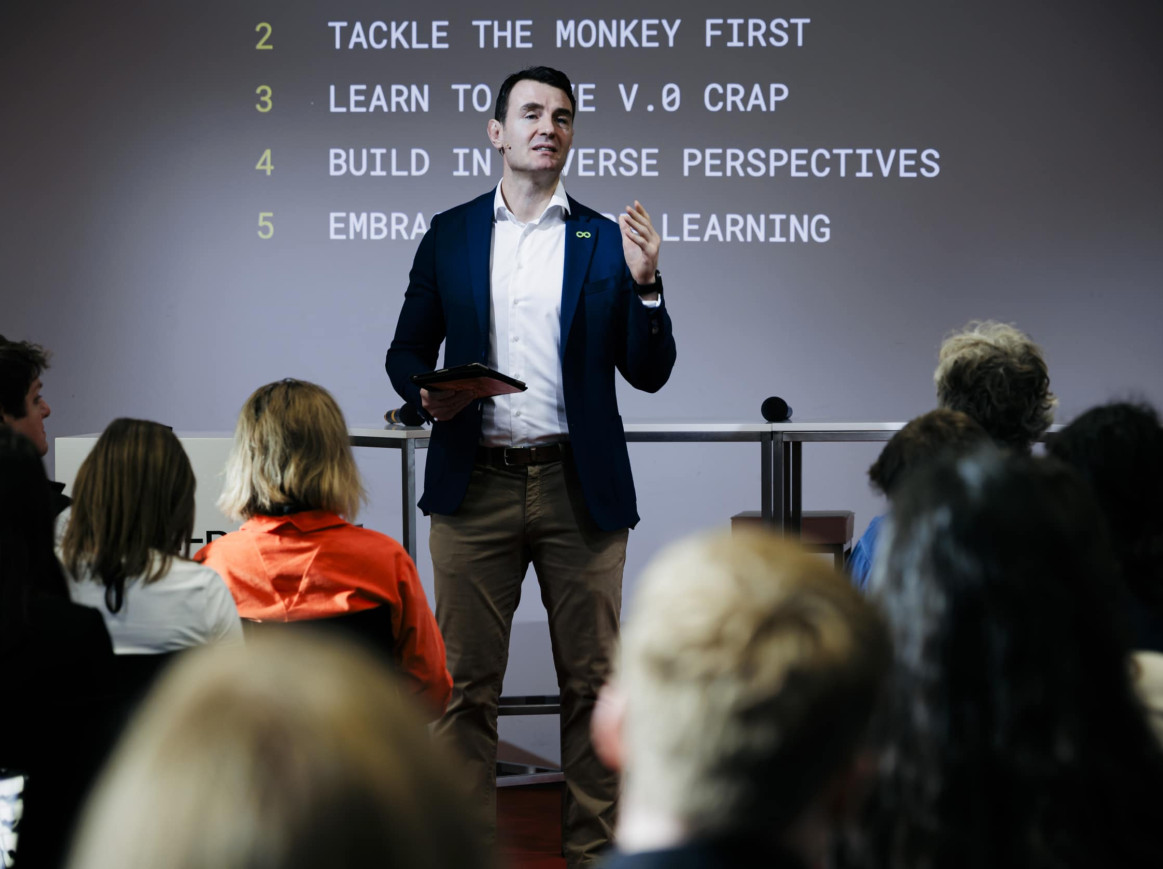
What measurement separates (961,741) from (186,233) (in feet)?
15.2

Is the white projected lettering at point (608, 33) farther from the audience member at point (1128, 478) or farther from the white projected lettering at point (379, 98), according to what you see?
the audience member at point (1128, 478)

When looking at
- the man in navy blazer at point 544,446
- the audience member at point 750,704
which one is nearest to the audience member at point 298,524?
the man in navy blazer at point 544,446

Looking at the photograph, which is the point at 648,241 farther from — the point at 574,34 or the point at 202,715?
the point at 574,34

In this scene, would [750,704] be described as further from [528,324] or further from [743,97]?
[743,97]

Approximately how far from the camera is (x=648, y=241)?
246 centimetres

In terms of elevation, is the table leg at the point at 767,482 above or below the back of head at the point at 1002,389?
below

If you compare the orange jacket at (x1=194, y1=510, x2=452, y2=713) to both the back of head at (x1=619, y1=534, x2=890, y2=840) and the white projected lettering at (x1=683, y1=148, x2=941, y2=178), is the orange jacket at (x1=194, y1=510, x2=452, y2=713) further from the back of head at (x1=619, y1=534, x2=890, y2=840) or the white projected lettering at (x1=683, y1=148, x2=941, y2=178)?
the white projected lettering at (x1=683, y1=148, x2=941, y2=178)

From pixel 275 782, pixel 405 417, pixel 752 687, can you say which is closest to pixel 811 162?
pixel 405 417

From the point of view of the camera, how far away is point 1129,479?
1.48 m

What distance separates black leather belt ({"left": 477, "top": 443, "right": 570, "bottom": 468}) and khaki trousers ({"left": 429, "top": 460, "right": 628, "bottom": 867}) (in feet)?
0.05

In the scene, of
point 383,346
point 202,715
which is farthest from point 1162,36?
point 202,715

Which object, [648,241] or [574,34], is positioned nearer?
[648,241]

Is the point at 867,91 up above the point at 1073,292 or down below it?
above

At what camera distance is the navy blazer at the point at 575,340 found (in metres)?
2.53
